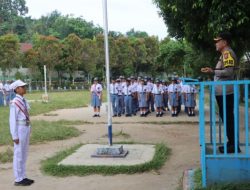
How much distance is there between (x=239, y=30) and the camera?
870cm

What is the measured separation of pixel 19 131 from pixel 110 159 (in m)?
2.30

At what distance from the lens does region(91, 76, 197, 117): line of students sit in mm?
18812

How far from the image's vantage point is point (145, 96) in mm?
19203

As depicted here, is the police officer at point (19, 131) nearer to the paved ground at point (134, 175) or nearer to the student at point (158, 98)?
the paved ground at point (134, 175)

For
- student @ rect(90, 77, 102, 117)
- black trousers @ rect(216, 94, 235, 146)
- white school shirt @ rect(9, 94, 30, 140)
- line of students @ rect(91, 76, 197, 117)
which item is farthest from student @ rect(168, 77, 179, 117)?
black trousers @ rect(216, 94, 235, 146)

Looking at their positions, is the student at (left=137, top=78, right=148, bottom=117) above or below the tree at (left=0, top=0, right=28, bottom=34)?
below

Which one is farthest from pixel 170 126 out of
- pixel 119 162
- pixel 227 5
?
pixel 227 5

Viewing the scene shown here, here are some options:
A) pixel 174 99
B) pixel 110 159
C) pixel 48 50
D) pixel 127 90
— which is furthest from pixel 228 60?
pixel 48 50

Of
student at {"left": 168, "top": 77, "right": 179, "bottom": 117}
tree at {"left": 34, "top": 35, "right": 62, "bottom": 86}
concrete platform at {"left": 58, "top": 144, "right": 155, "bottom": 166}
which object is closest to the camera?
concrete platform at {"left": 58, "top": 144, "right": 155, "bottom": 166}

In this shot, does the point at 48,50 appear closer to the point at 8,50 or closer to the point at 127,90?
the point at 8,50

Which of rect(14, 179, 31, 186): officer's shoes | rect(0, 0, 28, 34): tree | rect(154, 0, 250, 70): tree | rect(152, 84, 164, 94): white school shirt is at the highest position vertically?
rect(0, 0, 28, 34): tree

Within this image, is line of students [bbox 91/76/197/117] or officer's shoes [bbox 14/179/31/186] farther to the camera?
line of students [bbox 91/76/197/117]

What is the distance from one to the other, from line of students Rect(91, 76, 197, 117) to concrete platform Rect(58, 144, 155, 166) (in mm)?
8728

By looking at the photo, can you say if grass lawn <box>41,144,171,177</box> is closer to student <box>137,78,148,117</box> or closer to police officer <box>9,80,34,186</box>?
police officer <box>9,80,34,186</box>
